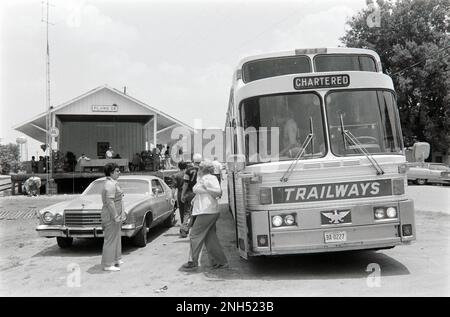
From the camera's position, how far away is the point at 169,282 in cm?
661

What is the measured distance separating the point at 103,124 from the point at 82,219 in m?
20.9

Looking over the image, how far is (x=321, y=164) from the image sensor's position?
648cm

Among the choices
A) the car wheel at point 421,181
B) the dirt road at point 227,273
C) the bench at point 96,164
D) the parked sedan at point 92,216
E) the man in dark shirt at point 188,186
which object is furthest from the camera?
the car wheel at point 421,181

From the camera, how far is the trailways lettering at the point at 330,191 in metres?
6.45

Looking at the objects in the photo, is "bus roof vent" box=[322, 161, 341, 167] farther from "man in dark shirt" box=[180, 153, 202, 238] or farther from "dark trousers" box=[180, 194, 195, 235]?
"dark trousers" box=[180, 194, 195, 235]

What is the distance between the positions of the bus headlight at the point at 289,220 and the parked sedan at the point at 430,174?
21672 millimetres

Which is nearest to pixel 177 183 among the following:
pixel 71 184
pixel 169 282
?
pixel 169 282

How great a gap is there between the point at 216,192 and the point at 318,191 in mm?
1591

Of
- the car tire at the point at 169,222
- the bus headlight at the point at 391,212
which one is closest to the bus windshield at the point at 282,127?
the bus headlight at the point at 391,212

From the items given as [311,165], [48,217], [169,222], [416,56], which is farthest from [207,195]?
[416,56]

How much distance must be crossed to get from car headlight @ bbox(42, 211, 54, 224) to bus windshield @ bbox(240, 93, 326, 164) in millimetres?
4395

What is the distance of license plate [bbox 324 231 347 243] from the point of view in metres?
6.43

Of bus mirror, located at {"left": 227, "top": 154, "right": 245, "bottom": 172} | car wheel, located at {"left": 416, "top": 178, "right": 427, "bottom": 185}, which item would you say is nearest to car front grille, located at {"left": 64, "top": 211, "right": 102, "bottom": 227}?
bus mirror, located at {"left": 227, "top": 154, "right": 245, "bottom": 172}

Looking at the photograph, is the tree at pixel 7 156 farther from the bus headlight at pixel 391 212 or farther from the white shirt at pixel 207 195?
the bus headlight at pixel 391 212
